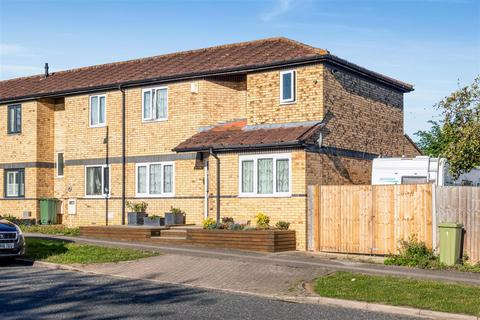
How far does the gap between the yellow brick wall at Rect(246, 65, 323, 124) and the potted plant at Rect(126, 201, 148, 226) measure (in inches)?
202

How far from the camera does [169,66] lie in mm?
25750

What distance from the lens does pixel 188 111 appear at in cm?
2392

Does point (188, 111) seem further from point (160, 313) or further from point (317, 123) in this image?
point (160, 313)

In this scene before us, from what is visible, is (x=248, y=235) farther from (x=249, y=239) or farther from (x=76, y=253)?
(x=76, y=253)

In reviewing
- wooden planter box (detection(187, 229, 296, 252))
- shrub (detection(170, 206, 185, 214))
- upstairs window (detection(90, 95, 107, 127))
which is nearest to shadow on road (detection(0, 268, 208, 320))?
wooden planter box (detection(187, 229, 296, 252))

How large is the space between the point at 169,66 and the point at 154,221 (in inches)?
236

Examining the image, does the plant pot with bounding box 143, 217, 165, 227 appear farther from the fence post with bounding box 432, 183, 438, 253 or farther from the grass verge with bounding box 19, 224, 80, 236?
the fence post with bounding box 432, 183, 438, 253

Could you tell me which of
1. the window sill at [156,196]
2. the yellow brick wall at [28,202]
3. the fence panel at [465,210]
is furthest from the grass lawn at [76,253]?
the yellow brick wall at [28,202]

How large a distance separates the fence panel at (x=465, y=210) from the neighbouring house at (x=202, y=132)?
13.4ft

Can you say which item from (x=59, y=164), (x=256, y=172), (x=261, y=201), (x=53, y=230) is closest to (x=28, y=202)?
(x=59, y=164)

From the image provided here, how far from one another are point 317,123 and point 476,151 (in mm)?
4647

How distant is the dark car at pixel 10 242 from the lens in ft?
56.1

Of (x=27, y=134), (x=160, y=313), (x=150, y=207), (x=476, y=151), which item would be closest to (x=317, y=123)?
(x=476, y=151)

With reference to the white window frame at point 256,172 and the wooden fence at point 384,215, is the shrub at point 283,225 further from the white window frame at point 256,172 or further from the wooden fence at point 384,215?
the white window frame at point 256,172
